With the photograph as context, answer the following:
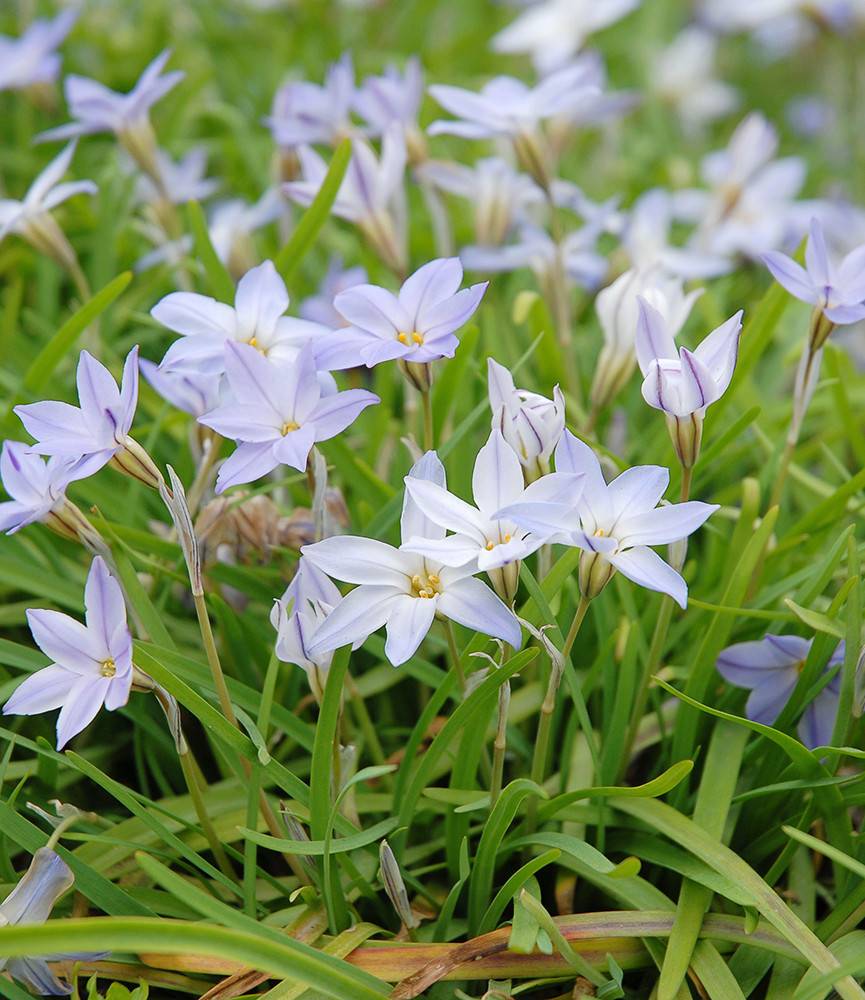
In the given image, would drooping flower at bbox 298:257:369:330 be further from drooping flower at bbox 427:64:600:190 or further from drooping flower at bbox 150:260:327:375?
drooping flower at bbox 150:260:327:375

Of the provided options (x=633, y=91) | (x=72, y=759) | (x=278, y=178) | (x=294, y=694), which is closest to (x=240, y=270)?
(x=278, y=178)

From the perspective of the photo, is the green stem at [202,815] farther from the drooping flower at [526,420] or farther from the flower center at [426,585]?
the drooping flower at [526,420]

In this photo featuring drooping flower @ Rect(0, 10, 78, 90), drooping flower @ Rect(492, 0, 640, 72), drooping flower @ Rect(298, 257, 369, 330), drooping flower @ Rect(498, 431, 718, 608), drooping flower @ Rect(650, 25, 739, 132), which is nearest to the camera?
drooping flower @ Rect(498, 431, 718, 608)

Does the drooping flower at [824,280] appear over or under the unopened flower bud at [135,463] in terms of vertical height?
under

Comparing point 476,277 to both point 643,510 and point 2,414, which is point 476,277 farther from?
point 643,510

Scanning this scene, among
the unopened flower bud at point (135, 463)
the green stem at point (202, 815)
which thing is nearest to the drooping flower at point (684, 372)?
the unopened flower bud at point (135, 463)

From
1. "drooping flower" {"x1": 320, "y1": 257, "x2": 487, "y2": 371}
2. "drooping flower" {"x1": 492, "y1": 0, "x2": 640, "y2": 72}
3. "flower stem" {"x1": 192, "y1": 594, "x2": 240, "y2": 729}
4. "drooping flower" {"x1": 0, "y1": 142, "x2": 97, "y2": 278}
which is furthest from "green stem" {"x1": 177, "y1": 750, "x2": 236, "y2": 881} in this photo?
"drooping flower" {"x1": 492, "y1": 0, "x2": 640, "y2": 72}
